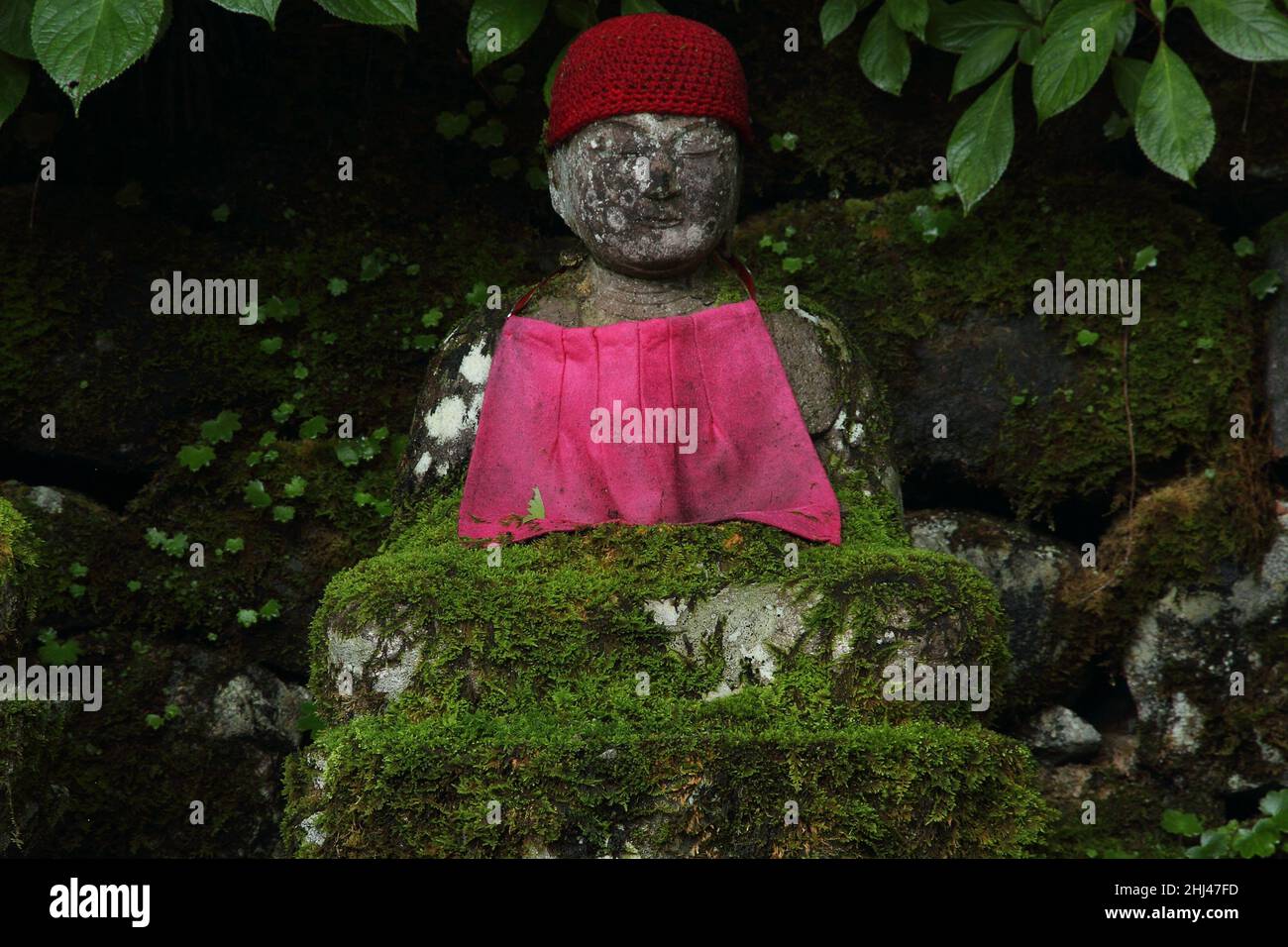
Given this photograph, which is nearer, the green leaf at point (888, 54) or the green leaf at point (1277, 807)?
the green leaf at point (1277, 807)

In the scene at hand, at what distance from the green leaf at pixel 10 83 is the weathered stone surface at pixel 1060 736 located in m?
3.39

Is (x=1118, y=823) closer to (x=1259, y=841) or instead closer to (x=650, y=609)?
(x=1259, y=841)

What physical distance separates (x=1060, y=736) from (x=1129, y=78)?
1.95 meters

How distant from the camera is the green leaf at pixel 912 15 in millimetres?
5391

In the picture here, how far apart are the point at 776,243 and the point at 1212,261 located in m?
1.32

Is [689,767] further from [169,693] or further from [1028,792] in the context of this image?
[169,693]

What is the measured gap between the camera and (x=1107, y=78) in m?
5.72

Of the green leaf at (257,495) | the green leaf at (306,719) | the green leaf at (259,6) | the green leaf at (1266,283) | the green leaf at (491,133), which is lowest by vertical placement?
the green leaf at (306,719)

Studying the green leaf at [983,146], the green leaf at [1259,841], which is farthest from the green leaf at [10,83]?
the green leaf at [1259,841]

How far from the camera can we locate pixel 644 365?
189 inches

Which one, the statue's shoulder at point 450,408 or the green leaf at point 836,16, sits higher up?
the green leaf at point 836,16

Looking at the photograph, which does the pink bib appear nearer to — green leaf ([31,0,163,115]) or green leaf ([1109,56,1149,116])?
green leaf ([31,0,163,115])

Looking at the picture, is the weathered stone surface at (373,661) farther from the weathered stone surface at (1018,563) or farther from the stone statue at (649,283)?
the weathered stone surface at (1018,563)

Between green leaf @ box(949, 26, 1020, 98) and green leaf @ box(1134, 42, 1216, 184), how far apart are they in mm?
450
